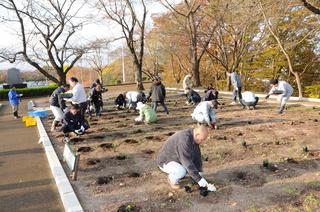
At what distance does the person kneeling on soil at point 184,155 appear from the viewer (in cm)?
320

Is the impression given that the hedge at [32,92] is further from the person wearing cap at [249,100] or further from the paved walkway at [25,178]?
the person wearing cap at [249,100]

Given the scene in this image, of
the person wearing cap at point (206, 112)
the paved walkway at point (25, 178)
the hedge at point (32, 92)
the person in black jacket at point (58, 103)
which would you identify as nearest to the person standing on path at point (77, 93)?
the person in black jacket at point (58, 103)

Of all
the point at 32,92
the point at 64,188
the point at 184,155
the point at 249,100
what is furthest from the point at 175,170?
the point at 32,92

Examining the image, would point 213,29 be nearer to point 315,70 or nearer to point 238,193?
point 315,70

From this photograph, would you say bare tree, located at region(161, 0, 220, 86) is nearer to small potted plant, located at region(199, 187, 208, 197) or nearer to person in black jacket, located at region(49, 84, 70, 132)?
person in black jacket, located at region(49, 84, 70, 132)

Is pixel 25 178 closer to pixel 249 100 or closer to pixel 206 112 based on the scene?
pixel 206 112

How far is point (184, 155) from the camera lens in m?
3.23

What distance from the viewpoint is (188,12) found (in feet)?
63.3

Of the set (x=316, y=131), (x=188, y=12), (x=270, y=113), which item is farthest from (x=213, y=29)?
(x=316, y=131)

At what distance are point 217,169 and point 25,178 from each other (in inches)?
149

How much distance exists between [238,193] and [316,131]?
14.6 ft

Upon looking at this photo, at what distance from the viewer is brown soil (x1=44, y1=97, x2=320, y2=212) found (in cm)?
324

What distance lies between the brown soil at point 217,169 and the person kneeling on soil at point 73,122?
326 millimetres

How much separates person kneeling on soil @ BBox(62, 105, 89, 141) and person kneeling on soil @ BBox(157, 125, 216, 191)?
3.55m
